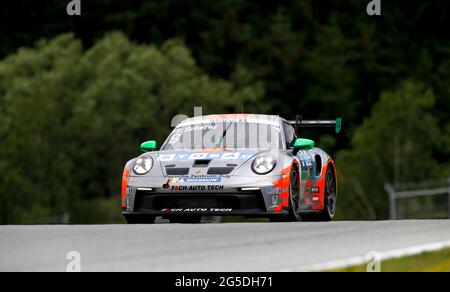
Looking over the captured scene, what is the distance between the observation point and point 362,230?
34.9 feet

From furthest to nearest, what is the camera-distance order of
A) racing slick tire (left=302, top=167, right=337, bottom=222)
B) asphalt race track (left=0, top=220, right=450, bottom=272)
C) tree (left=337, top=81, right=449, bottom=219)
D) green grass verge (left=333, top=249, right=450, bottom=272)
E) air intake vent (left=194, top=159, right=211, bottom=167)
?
tree (left=337, top=81, right=449, bottom=219) < racing slick tire (left=302, top=167, right=337, bottom=222) < air intake vent (left=194, top=159, right=211, bottom=167) < asphalt race track (left=0, top=220, right=450, bottom=272) < green grass verge (left=333, top=249, right=450, bottom=272)

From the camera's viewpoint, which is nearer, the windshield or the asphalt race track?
the asphalt race track

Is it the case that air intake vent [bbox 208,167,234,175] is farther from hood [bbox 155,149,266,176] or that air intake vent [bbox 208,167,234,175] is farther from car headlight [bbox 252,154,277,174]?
car headlight [bbox 252,154,277,174]

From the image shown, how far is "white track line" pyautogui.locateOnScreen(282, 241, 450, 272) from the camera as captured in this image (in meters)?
7.75

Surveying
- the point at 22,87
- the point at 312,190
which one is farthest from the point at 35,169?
the point at 312,190

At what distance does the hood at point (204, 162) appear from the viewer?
12.8m

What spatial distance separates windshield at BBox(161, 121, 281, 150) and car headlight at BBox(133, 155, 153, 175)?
78 cm

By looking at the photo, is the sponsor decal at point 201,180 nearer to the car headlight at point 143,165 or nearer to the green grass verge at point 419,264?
the car headlight at point 143,165

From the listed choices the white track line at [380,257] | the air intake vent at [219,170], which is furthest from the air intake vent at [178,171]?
the white track line at [380,257]

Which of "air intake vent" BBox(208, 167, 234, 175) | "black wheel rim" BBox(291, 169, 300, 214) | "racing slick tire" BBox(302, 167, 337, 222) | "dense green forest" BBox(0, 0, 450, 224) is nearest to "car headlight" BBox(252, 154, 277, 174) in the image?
"air intake vent" BBox(208, 167, 234, 175)

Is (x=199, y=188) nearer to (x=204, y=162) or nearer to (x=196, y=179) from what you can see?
(x=196, y=179)

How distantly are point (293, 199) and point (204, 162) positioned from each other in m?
1.02
